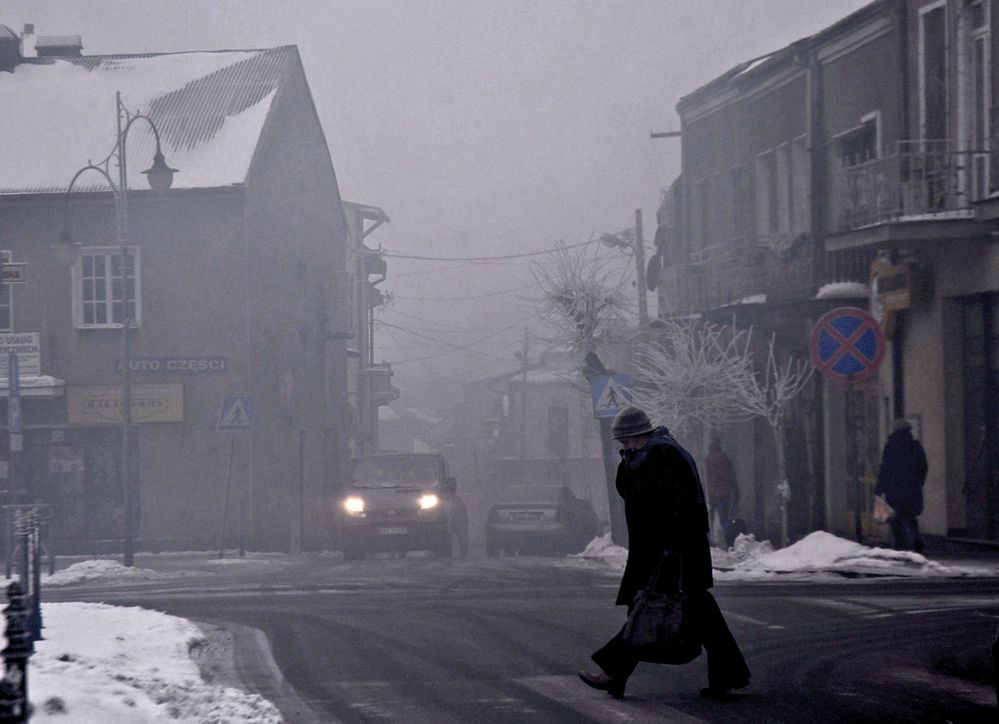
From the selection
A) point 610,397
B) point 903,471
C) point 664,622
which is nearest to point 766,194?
point 610,397

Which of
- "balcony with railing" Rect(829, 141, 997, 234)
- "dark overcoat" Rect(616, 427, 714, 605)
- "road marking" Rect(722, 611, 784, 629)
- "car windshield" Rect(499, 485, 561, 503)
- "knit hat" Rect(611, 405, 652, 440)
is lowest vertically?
"road marking" Rect(722, 611, 784, 629)

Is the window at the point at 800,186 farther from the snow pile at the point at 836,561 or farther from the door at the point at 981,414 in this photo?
the snow pile at the point at 836,561

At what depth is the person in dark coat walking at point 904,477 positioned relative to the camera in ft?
60.1

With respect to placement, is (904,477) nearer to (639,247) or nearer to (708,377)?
(708,377)

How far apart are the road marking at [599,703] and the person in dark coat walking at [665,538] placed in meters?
0.13

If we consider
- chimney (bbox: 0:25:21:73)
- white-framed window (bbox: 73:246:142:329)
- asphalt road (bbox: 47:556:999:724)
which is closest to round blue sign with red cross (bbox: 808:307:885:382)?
asphalt road (bbox: 47:556:999:724)

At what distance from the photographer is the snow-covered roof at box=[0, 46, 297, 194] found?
33.1 metres

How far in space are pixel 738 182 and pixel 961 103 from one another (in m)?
10.9

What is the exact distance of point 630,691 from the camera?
894cm

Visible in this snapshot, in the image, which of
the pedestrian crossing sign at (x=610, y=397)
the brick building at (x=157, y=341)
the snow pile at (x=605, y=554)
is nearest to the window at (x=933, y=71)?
the pedestrian crossing sign at (x=610, y=397)

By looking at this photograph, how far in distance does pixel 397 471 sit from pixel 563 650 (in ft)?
50.4

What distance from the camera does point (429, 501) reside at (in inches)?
992

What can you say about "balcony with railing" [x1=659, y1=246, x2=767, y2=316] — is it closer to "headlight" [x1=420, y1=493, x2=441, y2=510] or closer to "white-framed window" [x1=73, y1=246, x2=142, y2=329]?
"headlight" [x1=420, y1=493, x2=441, y2=510]

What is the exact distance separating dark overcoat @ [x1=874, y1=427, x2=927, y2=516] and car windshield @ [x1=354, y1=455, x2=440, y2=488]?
9141 millimetres
